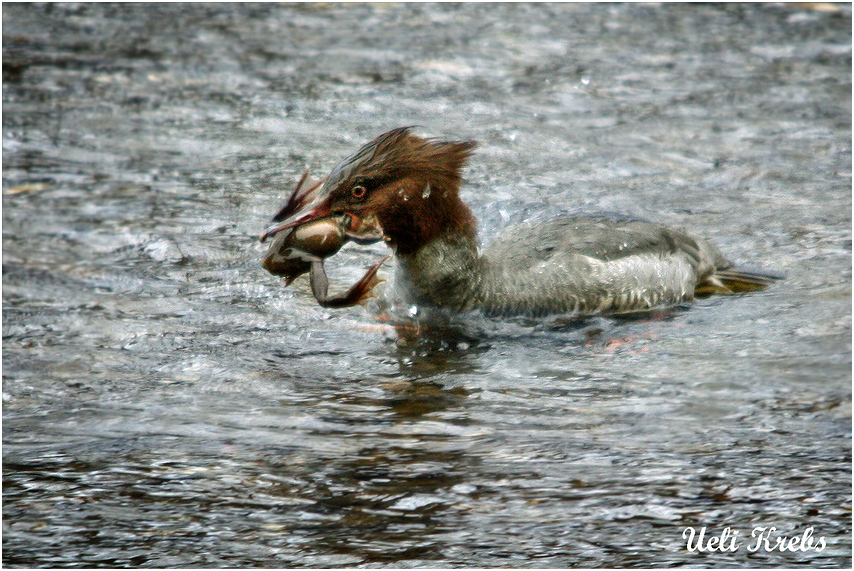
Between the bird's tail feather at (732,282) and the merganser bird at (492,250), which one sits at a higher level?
the merganser bird at (492,250)

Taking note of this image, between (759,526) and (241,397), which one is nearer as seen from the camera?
(759,526)

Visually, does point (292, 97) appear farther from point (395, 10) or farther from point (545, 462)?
point (545, 462)

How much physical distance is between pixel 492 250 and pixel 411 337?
2.77 ft

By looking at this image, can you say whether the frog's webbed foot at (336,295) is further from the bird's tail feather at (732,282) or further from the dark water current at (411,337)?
the bird's tail feather at (732,282)

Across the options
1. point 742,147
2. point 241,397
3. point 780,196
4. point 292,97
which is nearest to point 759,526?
point 241,397

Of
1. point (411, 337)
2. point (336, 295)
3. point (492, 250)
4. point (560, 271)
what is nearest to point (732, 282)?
point (560, 271)

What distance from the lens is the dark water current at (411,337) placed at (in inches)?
174

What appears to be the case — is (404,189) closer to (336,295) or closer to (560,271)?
(336,295)

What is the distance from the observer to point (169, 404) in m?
5.38

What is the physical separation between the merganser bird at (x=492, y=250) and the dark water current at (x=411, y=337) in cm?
19

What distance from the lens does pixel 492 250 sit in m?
6.75

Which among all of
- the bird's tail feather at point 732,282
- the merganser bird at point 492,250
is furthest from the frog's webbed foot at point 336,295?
the bird's tail feather at point 732,282

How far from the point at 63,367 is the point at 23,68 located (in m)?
6.56

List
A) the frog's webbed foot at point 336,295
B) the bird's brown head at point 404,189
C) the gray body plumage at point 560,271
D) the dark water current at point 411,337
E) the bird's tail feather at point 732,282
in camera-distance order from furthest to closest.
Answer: the bird's tail feather at point 732,282, the gray body plumage at point 560,271, the bird's brown head at point 404,189, the frog's webbed foot at point 336,295, the dark water current at point 411,337
